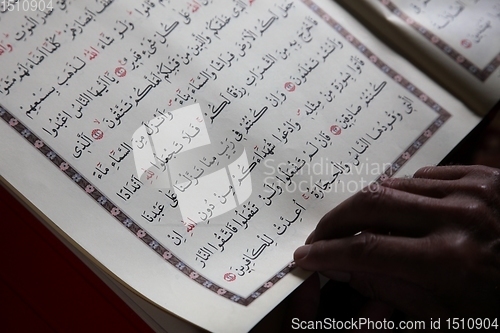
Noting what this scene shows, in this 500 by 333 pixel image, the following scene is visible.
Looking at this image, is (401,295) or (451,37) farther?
(451,37)

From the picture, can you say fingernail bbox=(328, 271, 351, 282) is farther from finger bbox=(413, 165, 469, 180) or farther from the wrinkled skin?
finger bbox=(413, 165, 469, 180)

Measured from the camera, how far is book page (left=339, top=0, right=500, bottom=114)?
2.05 ft

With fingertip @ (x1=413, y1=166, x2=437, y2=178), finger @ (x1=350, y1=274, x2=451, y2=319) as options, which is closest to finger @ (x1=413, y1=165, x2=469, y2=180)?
fingertip @ (x1=413, y1=166, x2=437, y2=178)

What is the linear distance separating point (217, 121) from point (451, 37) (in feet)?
0.97

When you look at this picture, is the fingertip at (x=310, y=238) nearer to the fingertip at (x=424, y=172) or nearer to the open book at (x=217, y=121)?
the open book at (x=217, y=121)

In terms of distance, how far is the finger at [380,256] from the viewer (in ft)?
1.53

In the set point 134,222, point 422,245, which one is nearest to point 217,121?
point 134,222

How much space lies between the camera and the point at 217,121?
0.57 metres

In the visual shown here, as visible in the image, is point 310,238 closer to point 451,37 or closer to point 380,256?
point 380,256

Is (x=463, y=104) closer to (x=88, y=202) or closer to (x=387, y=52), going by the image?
(x=387, y=52)

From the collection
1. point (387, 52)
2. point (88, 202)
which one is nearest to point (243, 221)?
point (88, 202)

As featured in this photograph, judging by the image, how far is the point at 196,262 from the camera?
1.67 ft

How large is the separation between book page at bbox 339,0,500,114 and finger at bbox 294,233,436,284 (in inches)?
9.2

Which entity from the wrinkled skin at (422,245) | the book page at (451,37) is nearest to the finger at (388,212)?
the wrinkled skin at (422,245)
